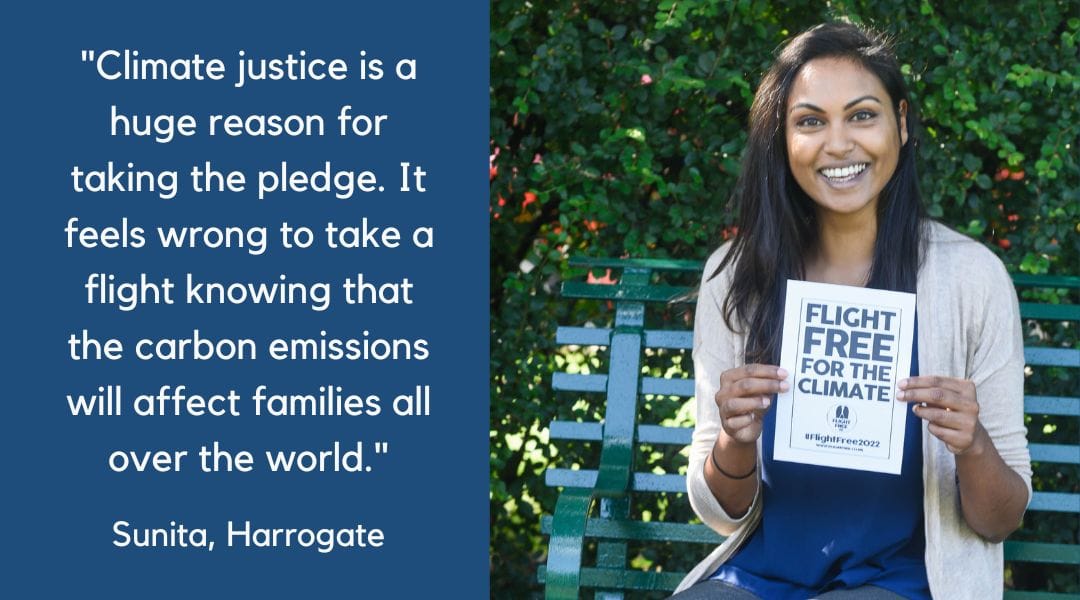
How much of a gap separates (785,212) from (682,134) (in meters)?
1.04

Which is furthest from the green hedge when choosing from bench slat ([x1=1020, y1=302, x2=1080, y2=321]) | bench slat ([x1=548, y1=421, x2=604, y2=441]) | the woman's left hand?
the woman's left hand

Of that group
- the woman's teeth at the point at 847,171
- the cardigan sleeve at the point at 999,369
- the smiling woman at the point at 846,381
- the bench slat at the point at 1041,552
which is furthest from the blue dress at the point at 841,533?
the bench slat at the point at 1041,552

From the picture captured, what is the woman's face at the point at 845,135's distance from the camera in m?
3.00

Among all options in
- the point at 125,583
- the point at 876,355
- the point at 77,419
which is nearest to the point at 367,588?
the point at 125,583

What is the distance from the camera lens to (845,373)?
2.84 meters

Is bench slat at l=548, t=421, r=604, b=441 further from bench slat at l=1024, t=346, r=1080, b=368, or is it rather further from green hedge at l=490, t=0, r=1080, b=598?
bench slat at l=1024, t=346, r=1080, b=368

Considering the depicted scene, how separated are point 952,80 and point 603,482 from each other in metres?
1.38

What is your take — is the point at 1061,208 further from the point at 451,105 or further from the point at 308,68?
the point at 308,68

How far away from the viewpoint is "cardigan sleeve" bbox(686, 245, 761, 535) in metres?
3.08

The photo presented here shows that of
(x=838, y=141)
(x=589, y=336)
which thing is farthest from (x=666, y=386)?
(x=838, y=141)

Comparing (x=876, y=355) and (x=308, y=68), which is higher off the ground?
(x=308, y=68)

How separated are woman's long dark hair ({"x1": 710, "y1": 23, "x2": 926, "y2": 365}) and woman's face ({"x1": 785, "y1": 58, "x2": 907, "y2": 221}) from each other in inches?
1.6

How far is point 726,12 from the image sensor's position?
396 centimetres

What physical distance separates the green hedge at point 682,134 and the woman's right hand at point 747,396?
89 centimetres
